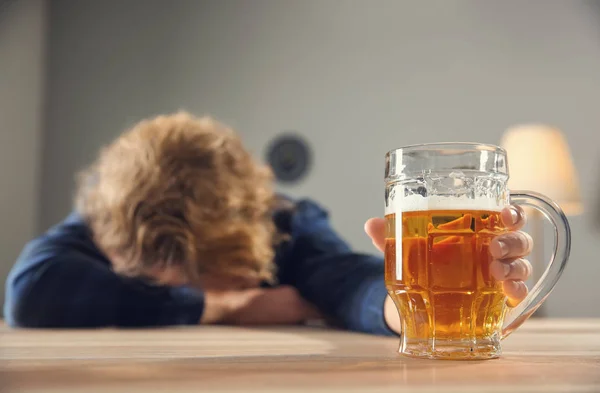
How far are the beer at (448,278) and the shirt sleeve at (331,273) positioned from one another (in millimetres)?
275

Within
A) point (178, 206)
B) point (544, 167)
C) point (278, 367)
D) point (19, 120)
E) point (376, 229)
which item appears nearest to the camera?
point (278, 367)

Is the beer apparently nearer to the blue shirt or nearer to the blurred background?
the blue shirt

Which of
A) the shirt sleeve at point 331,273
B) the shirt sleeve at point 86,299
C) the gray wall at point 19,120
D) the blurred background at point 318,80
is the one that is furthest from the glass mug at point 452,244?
the gray wall at point 19,120

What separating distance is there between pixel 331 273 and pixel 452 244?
670mm

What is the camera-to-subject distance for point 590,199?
290cm

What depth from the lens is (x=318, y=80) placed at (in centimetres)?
317

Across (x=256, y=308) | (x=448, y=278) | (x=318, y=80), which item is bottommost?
(x=256, y=308)

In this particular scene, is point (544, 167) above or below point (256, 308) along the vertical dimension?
above

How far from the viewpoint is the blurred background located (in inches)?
118

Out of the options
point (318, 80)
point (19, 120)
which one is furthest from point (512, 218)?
point (19, 120)

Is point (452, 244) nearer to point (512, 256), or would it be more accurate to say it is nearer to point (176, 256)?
point (512, 256)

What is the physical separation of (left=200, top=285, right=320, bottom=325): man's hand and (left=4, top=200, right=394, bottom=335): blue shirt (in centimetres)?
3

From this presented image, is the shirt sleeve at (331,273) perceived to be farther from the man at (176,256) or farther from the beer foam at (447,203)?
the beer foam at (447,203)

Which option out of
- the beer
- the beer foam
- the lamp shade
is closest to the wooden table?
the beer
